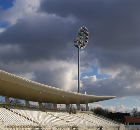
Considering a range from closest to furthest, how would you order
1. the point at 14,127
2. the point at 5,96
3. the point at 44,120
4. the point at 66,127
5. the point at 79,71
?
the point at 14,127, the point at 66,127, the point at 44,120, the point at 5,96, the point at 79,71

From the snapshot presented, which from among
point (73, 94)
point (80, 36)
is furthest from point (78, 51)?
point (73, 94)

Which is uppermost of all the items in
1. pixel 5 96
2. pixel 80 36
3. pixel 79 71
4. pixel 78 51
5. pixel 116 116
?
pixel 80 36

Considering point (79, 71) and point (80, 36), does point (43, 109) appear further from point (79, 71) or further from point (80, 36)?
point (80, 36)

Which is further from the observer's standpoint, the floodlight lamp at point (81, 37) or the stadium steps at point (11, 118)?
the floodlight lamp at point (81, 37)

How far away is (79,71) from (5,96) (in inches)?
990

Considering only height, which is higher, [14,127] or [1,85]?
[1,85]

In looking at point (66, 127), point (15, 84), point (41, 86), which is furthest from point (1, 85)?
point (66, 127)

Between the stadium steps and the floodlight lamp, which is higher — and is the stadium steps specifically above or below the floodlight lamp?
below

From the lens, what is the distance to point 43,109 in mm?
36188

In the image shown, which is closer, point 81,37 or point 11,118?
point 11,118

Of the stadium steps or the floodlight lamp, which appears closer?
the stadium steps

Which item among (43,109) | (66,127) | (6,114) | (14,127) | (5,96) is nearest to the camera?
(14,127)

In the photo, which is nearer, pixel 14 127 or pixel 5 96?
pixel 14 127

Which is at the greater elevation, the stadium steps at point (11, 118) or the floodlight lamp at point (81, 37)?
the floodlight lamp at point (81, 37)
